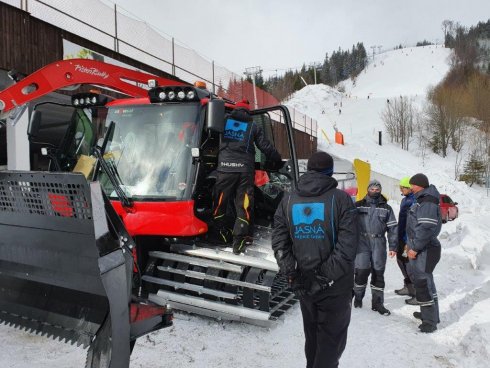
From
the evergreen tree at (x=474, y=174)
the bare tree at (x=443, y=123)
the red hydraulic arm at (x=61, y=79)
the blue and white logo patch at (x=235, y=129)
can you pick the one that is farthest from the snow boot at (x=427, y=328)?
the bare tree at (x=443, y=123)

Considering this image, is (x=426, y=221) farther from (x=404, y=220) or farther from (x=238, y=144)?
(x=238, y=144)

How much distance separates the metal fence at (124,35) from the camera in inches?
384

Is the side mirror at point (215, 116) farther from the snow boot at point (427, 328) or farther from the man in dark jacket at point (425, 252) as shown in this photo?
the snow boot at point (427, 328)

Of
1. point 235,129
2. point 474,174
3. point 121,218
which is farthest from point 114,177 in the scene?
point 474,174

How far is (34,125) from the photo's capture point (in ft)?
16.3

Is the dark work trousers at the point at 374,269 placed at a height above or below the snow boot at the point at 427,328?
above

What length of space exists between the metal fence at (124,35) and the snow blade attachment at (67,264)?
7.27 m

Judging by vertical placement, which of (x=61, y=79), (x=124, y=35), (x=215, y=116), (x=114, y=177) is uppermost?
(x=124, y=35)

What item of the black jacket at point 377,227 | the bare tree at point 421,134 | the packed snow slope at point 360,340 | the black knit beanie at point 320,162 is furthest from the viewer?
the bare tree at point 421,134

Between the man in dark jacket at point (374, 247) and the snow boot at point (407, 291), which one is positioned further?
the snow boot at point (407, 291)

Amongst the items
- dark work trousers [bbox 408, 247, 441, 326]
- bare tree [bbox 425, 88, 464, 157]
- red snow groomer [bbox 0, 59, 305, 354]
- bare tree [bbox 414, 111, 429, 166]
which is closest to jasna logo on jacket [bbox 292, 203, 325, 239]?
red snow groomer [bbox 0, 59, 305, 354]

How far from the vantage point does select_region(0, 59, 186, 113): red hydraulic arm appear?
3908 millimetres

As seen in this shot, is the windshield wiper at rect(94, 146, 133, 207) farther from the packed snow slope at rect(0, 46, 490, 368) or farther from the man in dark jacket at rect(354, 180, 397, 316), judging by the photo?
the man in dark jacket at rect(354, 180, 397, 316)

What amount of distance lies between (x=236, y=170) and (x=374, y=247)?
2.22 metres
